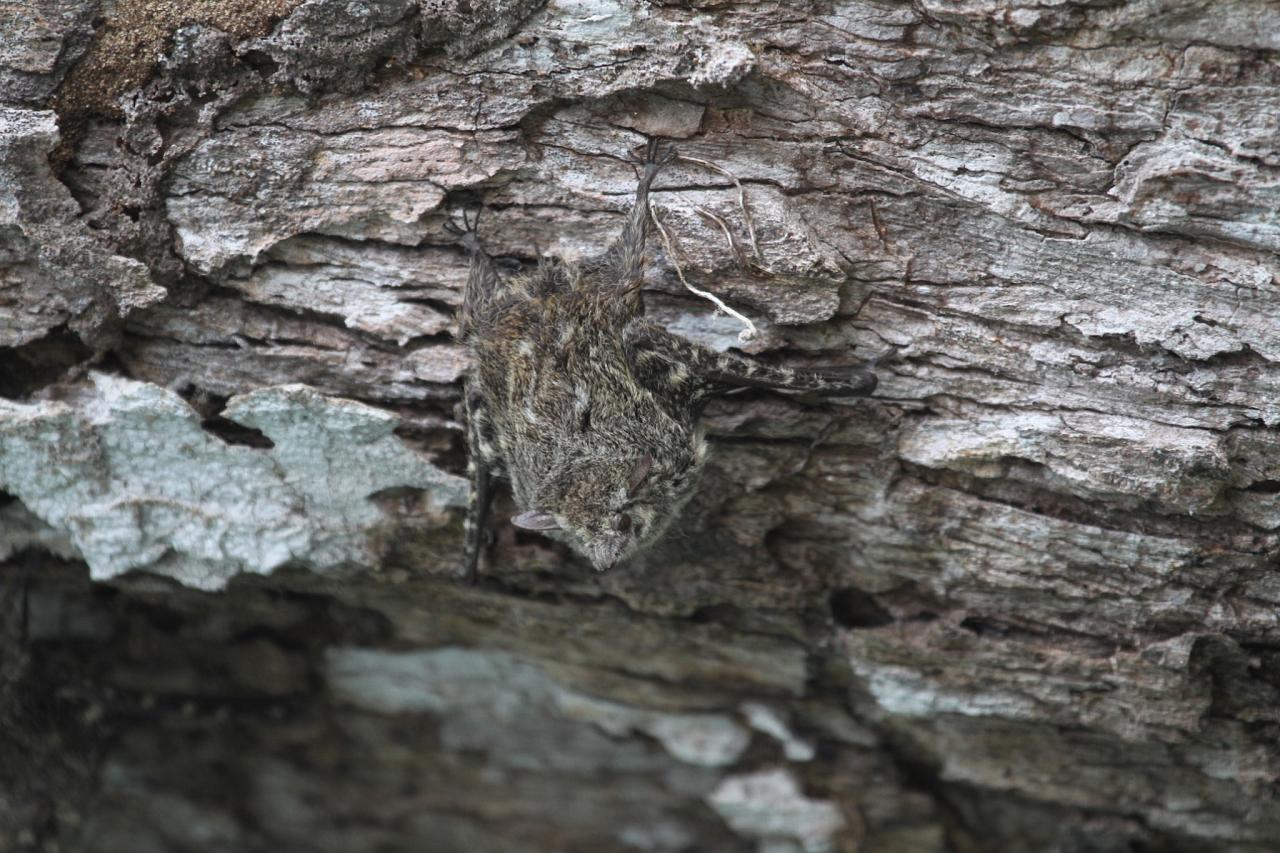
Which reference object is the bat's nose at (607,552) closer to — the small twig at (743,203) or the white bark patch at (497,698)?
the small twig at (743,203)

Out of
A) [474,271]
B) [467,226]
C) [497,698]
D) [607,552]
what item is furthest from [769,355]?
[497,698]

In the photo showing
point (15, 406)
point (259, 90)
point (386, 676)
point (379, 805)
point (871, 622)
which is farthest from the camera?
point (379, 805)

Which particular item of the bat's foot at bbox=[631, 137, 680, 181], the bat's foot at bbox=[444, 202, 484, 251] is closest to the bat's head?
the bat's foot at bbox=[444, 202, 484, 251]

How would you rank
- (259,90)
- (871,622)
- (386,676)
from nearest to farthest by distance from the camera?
(259,90) < (871,622) < (386,676)

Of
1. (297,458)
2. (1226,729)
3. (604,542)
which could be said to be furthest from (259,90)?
(1226,729)

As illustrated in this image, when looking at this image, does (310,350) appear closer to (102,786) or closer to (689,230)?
(689,230)

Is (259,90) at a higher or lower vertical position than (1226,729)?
higher

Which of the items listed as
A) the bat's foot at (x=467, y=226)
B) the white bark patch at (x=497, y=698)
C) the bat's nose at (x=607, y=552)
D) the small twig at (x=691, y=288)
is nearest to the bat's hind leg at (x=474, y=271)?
the bat's foot at (x=467, y=226)
